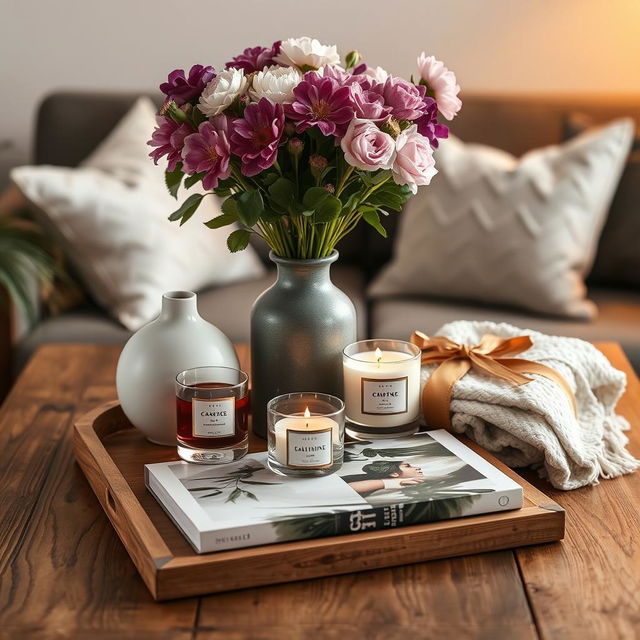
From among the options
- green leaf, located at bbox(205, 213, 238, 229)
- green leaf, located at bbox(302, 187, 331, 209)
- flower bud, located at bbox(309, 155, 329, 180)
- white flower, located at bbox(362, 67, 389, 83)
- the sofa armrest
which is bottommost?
the sofa armrest

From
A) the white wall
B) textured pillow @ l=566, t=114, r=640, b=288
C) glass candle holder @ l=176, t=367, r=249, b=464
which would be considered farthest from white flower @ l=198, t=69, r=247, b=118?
the white wall

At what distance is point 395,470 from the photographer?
1088 millimetres

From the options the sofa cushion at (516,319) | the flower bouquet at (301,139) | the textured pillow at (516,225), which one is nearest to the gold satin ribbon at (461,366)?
the flower bouquet at (301,139)

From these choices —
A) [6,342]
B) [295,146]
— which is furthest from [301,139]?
[6,342]

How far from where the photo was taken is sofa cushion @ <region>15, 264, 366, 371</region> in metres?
2.21

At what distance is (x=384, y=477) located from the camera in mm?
1068

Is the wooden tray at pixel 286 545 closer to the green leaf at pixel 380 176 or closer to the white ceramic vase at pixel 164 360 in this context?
the white ceramic vase at pixel 164 360

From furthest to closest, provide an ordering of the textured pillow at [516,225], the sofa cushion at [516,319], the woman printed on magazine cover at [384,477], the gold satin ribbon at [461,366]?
the textured pillow at [516,225] → the sofa cushion at [516,319] → the gold satin ribbon at [461,366] → the woman printed on magazine cover at [384,477]

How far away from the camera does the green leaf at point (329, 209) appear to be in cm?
111

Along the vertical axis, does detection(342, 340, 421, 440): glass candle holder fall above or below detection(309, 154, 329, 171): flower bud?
below

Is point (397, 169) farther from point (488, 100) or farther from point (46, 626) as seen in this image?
point (488, 100)

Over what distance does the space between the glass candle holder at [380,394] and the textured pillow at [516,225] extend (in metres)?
1.16

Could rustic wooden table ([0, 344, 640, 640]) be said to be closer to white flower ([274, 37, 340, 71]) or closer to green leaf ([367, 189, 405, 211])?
green leaf ([367, 189, 405, 211])

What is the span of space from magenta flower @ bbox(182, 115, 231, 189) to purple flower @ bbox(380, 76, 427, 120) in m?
Answer: 0.19
